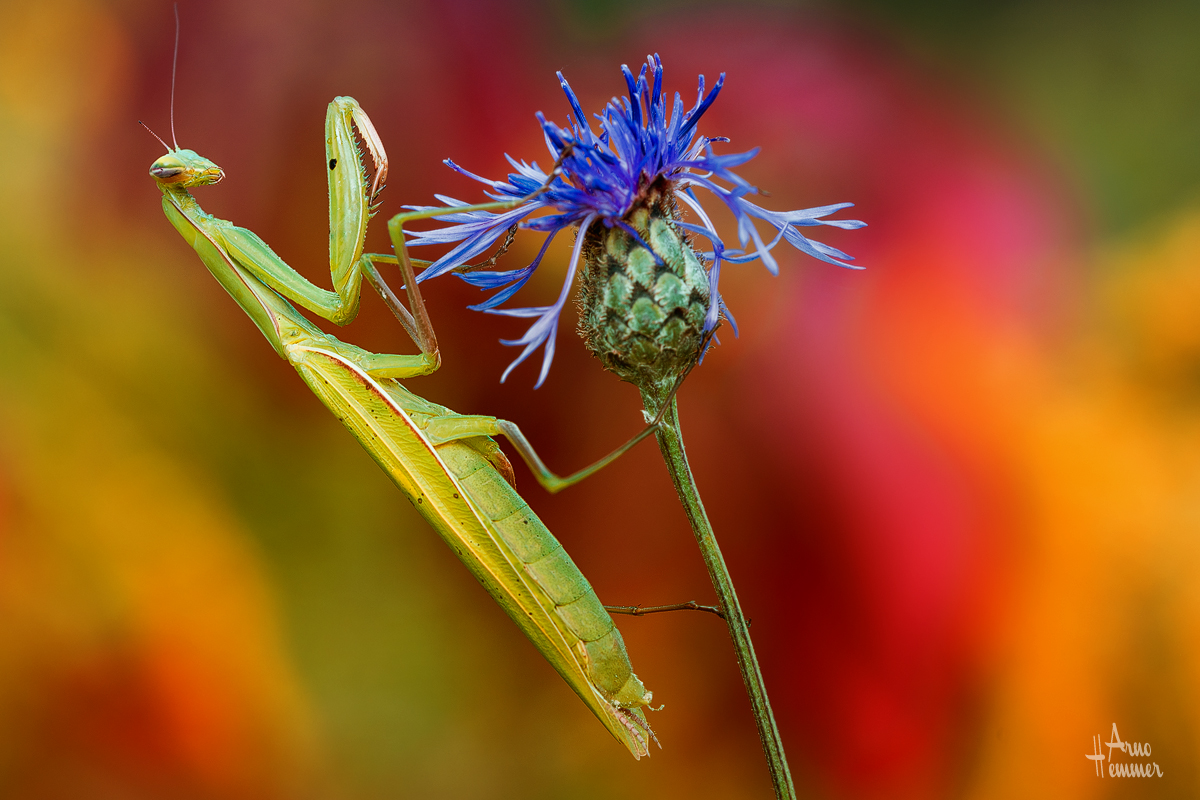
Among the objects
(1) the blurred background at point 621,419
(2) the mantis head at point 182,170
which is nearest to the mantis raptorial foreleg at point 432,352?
(2) the mantis head at point 182,170

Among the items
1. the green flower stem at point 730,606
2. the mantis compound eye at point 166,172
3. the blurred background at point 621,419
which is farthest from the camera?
the blurred background at point 621,419

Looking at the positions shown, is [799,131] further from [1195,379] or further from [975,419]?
[1195,379]

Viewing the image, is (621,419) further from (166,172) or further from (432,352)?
(166,172)

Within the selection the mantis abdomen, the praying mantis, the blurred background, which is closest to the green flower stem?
the praying mantis

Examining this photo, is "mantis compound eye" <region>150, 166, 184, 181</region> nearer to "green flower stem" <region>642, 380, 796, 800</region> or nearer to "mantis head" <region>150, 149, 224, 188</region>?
"mantis head" <region>150, 149, 224, 188</region>

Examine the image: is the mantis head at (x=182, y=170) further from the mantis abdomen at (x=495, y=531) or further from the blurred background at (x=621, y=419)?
the blurred background at (x=621, y=419)

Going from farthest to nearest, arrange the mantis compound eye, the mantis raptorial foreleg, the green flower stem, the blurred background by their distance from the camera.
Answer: the blurred background
the mantis compound eye
the mantis raptorial foreleg
the green flower stem

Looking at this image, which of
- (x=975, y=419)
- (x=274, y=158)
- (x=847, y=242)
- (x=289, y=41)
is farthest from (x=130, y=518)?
(x=975, y=419)

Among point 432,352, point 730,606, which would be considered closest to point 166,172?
point 432,352
